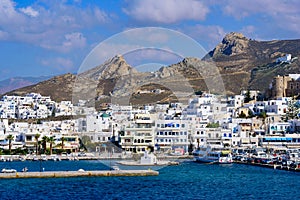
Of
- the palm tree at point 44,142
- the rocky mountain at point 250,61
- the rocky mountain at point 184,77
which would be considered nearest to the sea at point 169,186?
the rocky mountain at point 184,77

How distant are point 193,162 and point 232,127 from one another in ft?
30.8

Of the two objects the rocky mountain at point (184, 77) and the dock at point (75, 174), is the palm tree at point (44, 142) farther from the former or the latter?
the dock at point (75, 174)

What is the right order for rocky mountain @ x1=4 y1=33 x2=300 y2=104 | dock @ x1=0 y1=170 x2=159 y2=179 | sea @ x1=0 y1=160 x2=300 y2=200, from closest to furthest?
sea @ x1=0 y1=160 x2=300 y2=200, dock @ x1=0 y1=170 x2=159 y2=179, rocky mountain @ x1=4 y1=33 x2=300 y2=104

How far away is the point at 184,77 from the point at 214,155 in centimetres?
2510

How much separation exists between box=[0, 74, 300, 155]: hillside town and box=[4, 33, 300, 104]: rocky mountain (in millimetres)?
2952

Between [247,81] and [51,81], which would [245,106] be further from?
[51,81]

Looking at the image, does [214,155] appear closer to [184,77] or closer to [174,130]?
[174,130]

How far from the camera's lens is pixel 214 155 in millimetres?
47500

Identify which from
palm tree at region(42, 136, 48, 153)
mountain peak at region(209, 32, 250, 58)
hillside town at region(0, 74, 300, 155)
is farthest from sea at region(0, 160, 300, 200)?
mountain peak at region(209, 32, 250, 58)

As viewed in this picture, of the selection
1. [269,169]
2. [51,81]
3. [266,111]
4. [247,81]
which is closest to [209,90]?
[266,111]

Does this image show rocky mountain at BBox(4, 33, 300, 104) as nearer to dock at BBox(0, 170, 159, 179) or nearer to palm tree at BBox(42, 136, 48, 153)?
palm tree at BBox(42, 136, 48, 153)

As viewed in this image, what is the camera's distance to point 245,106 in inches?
2682

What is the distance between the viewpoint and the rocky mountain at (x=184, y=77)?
58156mm

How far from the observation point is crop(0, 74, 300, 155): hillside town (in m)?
52.6
